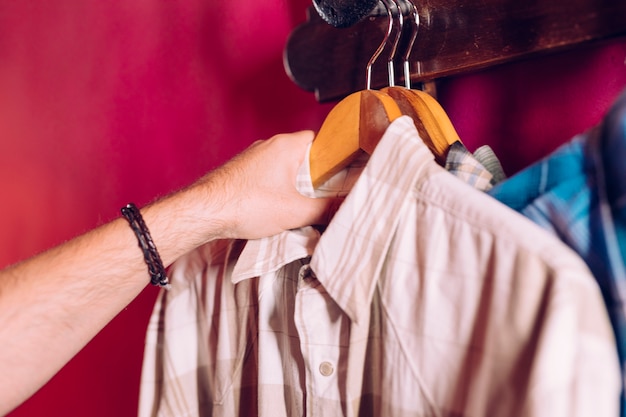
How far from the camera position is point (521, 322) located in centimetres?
43

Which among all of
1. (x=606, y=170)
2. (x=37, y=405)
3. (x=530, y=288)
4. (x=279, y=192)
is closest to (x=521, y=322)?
(x=530, y=288)

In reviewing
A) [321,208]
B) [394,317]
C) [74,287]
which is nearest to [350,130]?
[321,208]

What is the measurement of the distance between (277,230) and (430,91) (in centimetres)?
29

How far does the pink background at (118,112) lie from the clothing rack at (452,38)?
20cm

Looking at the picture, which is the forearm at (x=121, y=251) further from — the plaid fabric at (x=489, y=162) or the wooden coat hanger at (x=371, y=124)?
the plaid fabric at (x=489, y=162)

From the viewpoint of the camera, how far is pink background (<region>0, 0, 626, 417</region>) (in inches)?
45.0

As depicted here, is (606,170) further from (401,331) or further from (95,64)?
(95,64)

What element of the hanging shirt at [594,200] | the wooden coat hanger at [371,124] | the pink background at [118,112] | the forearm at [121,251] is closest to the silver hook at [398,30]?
the wooden coat hanger at [371,124]

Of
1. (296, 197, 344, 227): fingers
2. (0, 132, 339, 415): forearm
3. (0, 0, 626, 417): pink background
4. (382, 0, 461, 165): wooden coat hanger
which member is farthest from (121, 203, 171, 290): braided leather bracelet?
(0, 0, 626, 417): pink background

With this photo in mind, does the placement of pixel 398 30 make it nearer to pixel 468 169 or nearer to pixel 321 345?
pixel 468 169

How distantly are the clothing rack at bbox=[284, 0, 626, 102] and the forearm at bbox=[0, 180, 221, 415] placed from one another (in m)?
0.31

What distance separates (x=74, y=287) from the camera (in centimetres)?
66

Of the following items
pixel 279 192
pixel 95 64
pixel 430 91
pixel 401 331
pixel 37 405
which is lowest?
pixel 37 405

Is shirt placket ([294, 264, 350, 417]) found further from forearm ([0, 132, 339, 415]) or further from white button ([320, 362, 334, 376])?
forearm ([0, 132, 339, 415])
